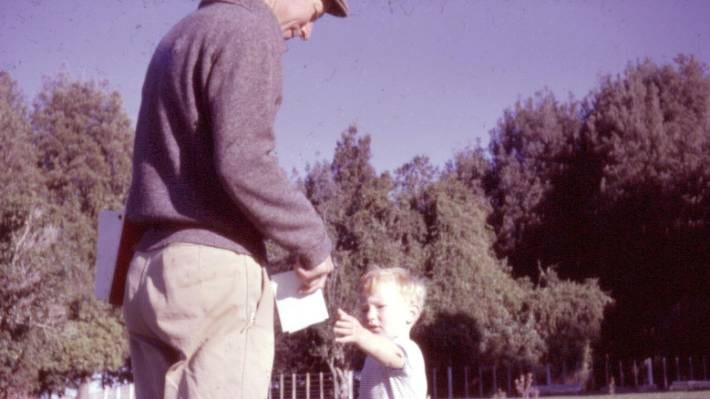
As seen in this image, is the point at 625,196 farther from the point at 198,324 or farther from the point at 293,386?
the point at 198,324

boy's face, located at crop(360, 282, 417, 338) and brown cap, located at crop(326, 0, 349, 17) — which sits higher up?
brown cap, located at crop(326, 0, 349, 17)

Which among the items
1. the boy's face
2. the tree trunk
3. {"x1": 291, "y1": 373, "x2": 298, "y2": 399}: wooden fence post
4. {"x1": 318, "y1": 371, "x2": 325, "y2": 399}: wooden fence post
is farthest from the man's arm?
{"x1": 291, "y1": 373, "x2": 298, "y2": 399}: wooden fence post

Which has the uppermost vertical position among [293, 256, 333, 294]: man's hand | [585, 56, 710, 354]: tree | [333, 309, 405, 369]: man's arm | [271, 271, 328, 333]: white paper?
[585, 56, 710, 354]: tree

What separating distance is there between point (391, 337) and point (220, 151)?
2161 mm

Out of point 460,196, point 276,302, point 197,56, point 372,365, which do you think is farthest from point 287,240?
point 460,196

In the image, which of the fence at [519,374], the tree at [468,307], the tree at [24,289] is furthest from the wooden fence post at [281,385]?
the tree at [24,289]

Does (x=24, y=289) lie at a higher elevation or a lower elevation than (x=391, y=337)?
higher

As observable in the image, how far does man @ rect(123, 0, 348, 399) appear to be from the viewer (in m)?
2.41

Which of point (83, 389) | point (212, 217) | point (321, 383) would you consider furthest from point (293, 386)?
point (212, 217)

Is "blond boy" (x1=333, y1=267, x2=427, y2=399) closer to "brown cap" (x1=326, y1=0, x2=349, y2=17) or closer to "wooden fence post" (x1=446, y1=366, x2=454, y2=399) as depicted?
"brown cap" (x1=326, y1=0, x2=349, y2=17)

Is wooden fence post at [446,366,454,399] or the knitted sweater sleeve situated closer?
the knitted sweater sleeve

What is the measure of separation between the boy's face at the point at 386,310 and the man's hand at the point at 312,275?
5.75 ft

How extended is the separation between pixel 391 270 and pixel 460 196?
30.1m

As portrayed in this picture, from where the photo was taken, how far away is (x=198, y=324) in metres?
2.40
